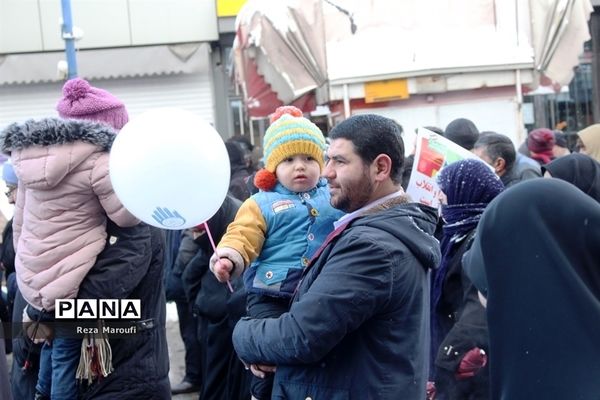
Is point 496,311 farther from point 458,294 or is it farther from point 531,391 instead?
point 458,294

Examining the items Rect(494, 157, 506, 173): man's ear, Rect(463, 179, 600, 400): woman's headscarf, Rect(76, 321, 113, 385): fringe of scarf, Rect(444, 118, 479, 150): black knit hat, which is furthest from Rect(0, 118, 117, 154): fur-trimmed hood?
Rect(444, 118, 479, 150): black knit hat

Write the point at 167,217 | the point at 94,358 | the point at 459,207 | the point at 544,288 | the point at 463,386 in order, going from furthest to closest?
the point at 459,207, the point at 94,358, the point at 463,386, the point at 167,217, the point at 544,288

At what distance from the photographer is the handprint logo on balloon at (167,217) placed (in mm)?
3240

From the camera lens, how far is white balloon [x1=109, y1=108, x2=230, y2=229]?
10.4 ft

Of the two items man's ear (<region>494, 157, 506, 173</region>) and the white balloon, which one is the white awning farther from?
the white balloon

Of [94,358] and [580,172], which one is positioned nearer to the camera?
[94,358]

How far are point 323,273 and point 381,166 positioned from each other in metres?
0.44

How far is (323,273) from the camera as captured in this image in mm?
2520

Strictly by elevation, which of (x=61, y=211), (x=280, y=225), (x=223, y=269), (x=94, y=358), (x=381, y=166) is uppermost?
(x=381, y=166)

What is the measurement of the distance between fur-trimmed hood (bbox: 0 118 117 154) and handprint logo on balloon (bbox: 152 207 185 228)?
51 centimetres

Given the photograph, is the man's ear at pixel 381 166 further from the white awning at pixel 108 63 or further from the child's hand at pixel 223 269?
the white awning at pixel 108 63

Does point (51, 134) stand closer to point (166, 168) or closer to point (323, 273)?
point (166, 168)

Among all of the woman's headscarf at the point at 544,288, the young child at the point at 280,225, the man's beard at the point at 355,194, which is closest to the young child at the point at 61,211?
the young child at the point at 280,225

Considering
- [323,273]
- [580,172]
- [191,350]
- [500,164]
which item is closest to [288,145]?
[323,273]
